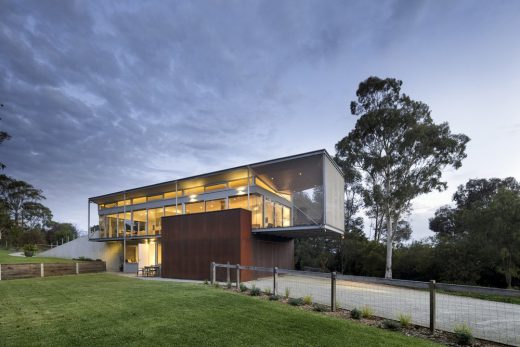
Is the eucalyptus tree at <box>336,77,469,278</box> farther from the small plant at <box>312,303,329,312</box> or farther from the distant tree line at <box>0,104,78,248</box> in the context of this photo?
the distant tree line at <box>0,104,78,248</box>

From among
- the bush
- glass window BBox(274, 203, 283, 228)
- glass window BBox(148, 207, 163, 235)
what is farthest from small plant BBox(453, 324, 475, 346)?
glass window BBox(148, 207, 163, 235)

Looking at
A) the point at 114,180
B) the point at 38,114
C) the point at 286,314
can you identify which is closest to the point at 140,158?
the point at 114,180

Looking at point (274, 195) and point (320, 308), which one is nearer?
point (320, 308)

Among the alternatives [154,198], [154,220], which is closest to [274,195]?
[154,220]

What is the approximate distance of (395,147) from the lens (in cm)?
2191

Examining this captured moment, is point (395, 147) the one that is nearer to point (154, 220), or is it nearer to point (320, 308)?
point (320, 308)

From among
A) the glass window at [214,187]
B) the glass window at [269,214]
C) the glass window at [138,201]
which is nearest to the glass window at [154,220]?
the glass window at [138,201]

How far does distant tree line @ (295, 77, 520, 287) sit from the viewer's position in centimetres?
1767

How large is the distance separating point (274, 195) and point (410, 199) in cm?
973

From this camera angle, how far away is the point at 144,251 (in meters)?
23.9

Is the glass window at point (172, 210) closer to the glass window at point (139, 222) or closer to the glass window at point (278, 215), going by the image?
the glass window at point (139, 222)

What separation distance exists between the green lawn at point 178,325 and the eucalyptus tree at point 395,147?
1620 centimetres

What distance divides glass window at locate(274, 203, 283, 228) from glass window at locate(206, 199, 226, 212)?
125 inches

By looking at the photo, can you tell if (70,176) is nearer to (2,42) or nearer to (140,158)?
(140,158)
